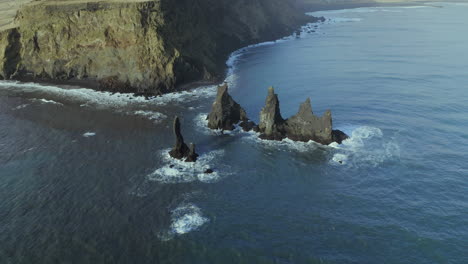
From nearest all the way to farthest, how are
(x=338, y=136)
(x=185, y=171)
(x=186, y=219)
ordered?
(x=186, y=219) < (x=185, y=171) < (x=338, y=136)

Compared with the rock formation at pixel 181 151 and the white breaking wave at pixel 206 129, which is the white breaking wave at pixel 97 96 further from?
the rock formation at pixel 181 151

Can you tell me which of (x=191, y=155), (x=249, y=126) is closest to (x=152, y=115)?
(x=249, y=126)

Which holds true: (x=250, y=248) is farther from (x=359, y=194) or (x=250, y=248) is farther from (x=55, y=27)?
(x=55, y=27)

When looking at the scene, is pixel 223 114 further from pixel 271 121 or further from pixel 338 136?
pixel 338 136

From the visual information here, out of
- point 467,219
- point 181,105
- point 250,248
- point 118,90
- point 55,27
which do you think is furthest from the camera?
point 55,27

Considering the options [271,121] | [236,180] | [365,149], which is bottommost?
[236,180]

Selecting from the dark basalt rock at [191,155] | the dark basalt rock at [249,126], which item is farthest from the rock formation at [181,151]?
the dark basalt rock at [249,126]

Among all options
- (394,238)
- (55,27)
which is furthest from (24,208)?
(55,27)
